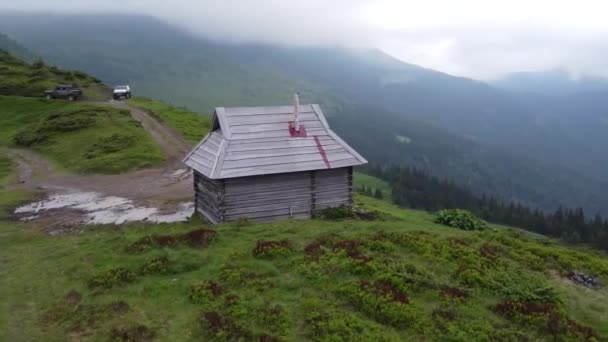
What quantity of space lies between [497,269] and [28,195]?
3046cm

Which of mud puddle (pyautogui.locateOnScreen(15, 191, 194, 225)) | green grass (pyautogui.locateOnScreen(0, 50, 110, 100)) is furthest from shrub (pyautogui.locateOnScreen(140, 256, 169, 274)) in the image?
green grass (pyautogui.locateOnScreen(0, 50, 110, 100))

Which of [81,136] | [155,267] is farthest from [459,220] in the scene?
[81,136]

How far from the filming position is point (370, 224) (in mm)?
23500

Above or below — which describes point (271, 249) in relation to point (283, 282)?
above

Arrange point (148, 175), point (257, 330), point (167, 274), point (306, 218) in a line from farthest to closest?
1. point (148, 175)
2. point (306, 218)
3. point (167, 274)
4. point (257, 330)

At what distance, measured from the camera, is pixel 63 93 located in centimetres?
6881

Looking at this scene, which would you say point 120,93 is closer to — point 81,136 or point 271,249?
point 81,136

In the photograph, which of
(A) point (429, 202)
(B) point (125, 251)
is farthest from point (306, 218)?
(A) point (429, 202)

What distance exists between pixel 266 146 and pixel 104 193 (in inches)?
583

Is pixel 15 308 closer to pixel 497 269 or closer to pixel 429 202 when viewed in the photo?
pixel 497 269

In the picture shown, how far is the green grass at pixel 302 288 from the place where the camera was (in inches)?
539

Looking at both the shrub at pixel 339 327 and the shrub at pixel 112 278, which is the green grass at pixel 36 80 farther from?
the shrub at pixel 339 327

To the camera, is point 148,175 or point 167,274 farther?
point 148,175

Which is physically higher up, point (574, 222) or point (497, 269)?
point (497, 269)
